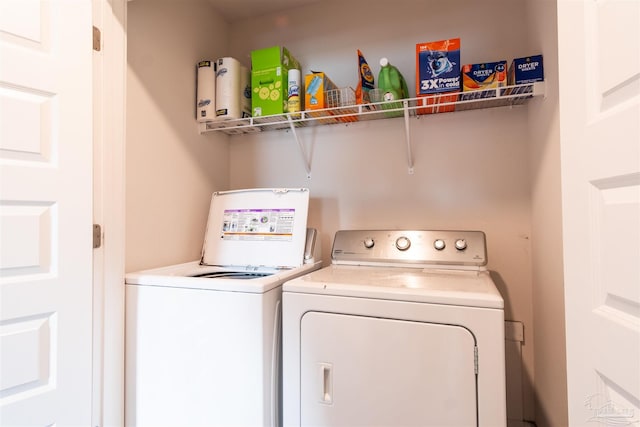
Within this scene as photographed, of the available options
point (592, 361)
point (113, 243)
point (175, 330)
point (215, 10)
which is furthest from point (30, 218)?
point (215, 10)

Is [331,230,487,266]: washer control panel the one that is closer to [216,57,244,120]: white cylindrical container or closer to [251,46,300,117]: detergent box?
[251,46,300,117]: detergent box

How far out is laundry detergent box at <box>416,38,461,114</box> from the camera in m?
1.57

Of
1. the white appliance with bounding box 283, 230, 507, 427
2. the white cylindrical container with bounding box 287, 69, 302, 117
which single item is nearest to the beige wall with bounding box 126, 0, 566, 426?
the white cylindrical container with bounding box 287, 69, 302, 117

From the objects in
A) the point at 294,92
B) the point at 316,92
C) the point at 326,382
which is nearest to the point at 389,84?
the point at 316,92

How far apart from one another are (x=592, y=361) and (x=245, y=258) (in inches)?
59.2

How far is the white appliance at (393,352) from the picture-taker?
3.48 ft

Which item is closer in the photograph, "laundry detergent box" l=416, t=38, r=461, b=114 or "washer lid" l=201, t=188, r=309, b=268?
"laundry detergent box" l=416, t=38, r=461, b=114

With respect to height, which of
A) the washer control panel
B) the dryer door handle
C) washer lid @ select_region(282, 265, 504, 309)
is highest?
the washer control panel

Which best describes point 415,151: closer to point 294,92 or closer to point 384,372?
point 294,92

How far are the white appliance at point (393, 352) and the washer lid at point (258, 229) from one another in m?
0.46

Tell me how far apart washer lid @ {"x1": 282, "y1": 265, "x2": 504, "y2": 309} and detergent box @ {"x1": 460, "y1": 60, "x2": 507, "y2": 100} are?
2.76 ft

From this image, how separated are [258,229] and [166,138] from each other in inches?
27.2

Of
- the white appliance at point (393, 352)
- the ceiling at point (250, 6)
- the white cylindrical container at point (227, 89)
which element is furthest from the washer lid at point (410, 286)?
the ceiling at point (250, 6)

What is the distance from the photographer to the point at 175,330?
1376 mm
